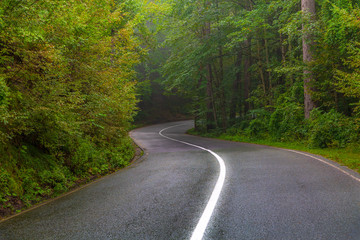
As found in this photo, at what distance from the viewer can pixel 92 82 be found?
31.3 feet

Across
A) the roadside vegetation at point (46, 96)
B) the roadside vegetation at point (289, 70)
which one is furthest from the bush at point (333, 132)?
the roadside vegetation at point (46, 96)

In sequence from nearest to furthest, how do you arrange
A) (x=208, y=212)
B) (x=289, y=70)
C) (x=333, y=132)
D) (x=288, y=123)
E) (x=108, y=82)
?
1. (x=208, y=212)
2. (x=108, y=82)
3. (x=333, y=132)
4. (x=289, y=70)
5. (x=288, y=123)

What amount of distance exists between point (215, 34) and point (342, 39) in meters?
11.5

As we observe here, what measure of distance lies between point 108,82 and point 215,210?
22.7ft

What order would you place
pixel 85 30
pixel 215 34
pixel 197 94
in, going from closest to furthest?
1. pixel 85 30
2. pixel 215 34
3. pixel 197 94

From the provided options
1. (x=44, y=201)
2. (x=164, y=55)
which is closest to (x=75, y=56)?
(x=44, y=201)

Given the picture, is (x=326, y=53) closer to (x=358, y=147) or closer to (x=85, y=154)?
(x=358, y=147)

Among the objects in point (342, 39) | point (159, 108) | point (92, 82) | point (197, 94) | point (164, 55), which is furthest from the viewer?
point (159, 108)

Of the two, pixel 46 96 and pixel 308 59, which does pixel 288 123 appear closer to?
pixel 308 59

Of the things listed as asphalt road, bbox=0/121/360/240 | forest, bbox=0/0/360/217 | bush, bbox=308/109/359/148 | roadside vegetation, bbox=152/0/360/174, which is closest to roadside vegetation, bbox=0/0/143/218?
forest, bbox=0/0/360/217

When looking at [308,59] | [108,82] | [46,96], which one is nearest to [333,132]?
[308,59]

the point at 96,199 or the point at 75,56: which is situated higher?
the point at 75,56

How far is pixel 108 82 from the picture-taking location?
1010 centimetres

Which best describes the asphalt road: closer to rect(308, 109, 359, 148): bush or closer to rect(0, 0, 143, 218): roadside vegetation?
rect(0, 0, 143, 218): roadside vegetation
